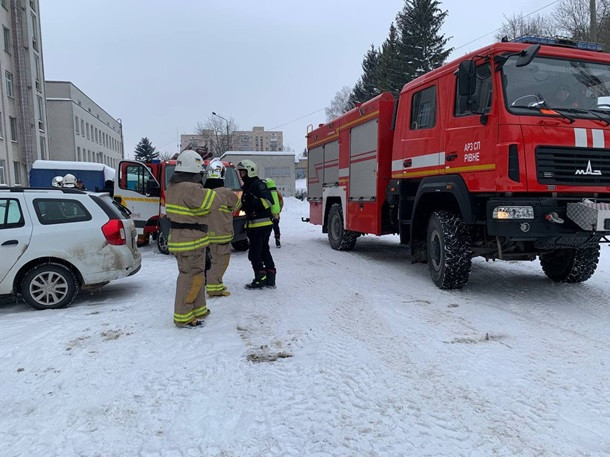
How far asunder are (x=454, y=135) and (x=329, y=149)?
18.3 feet

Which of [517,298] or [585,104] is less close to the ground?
[585,104]

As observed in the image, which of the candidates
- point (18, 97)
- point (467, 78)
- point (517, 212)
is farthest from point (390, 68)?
point (517, 212)

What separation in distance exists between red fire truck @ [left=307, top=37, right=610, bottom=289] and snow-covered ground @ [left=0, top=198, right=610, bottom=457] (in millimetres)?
777

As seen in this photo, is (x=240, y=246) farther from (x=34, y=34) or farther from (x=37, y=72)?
(x=34, y=34)

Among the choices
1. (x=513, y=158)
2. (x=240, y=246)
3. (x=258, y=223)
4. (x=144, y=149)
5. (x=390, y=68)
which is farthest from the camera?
(x=144, y=149)

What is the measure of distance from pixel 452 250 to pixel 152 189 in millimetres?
7498

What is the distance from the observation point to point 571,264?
6.52 meters

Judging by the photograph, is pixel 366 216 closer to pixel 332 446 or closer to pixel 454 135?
pixel 454 135

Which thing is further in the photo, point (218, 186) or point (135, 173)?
point (135, 173)

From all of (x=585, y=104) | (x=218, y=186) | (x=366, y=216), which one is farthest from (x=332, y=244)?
(x=585, y=104)

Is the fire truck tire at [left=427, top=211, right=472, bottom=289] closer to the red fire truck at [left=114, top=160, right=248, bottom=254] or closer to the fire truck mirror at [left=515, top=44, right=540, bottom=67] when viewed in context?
the fire truck mirror at [left=515, top=44, right=540, bottom=67]

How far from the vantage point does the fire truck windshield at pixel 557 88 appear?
5332 mm

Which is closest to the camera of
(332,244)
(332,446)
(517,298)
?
(332,446)

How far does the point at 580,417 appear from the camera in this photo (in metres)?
2.96
